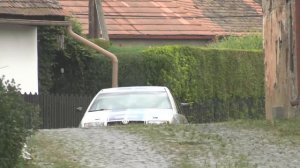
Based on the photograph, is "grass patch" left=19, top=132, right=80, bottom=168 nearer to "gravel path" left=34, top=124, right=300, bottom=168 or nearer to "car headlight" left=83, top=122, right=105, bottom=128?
"gravel path" left=34, top=124, right=300, bottom=168

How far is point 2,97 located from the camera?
10.5 m

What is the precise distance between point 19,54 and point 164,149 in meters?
9.83

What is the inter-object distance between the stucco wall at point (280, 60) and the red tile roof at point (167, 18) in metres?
15.5

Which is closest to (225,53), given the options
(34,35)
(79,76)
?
(79,76)

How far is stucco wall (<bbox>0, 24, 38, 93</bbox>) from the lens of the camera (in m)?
21.5

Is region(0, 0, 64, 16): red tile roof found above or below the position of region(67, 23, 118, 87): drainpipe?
above

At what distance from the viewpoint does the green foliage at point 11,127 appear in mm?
10297

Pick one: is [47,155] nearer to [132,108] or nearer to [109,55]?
[132,108]

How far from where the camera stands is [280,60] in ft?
54.7

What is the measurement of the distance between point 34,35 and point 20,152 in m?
11.8

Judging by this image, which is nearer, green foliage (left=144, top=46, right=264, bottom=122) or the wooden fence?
the wooden fence

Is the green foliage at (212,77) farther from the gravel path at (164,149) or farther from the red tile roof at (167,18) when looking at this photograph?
the gravel path at (164,149)

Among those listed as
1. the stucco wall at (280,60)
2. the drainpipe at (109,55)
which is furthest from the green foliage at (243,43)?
the stucco wall at (280,60)

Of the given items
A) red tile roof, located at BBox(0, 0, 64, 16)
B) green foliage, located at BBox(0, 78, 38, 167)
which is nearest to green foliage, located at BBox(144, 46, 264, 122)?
red tile roof, located at BBox(0, 0, 64, 16)
